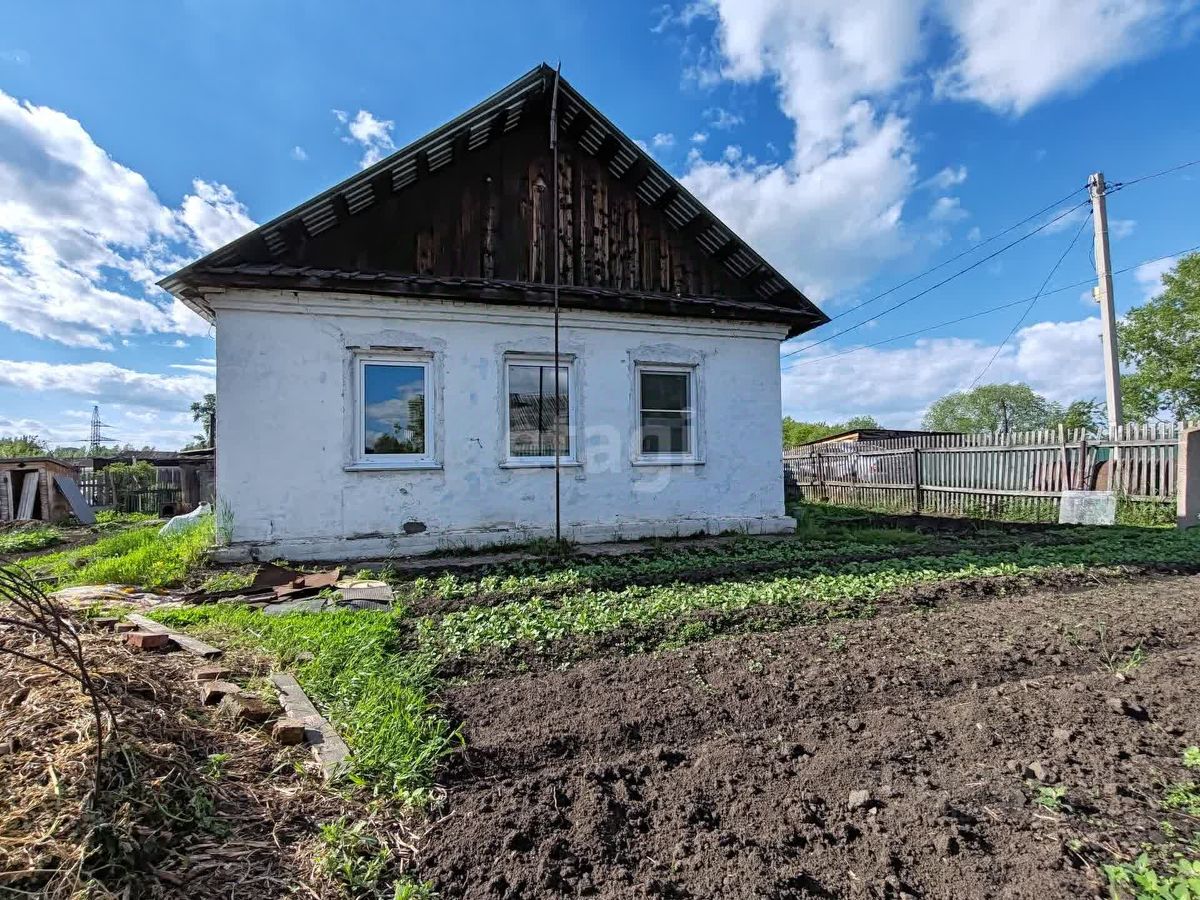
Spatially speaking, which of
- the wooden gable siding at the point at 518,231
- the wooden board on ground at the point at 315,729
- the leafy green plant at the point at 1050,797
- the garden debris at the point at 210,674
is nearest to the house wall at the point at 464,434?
the wooden gable siding at the point at 518,231

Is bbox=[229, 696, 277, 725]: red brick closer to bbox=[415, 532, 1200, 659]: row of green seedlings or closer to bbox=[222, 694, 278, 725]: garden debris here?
bbox=[222, 694, 278, 725]: garden debris

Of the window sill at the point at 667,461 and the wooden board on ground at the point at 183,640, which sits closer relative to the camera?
the wooden board on ground at the point at 183,640


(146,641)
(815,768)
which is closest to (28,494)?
(146,641)

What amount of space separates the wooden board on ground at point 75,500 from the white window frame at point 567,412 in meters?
13.6

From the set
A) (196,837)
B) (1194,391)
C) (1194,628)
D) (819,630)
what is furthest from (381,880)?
(1194,391)

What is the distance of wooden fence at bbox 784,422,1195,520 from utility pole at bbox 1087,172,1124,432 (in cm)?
277

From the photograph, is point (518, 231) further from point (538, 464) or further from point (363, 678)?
point (363, 678)

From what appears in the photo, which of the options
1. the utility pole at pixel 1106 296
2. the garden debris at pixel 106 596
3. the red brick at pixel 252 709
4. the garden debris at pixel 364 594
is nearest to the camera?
the red brick at pixel 252 709

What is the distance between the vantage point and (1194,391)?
27.0 m

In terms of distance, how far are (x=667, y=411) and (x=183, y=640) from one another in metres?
6.53

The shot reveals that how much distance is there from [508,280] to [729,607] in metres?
5.43

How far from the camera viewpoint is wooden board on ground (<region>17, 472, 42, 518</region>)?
552 inches

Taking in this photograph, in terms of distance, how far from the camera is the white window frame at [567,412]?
767 cm

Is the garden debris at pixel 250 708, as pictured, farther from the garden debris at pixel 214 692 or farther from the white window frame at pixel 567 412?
the white window frame at pixel 567 412
